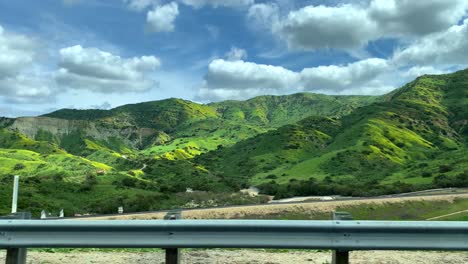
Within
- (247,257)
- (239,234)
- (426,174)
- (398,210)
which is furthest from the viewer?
(426,174)

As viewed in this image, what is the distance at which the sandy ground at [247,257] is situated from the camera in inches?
336

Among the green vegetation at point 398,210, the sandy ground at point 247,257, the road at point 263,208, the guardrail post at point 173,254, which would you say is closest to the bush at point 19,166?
the road at point 263,208

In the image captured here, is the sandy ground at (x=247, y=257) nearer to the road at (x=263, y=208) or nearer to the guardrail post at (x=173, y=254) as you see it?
the guardrail post at (x=173, y=254)

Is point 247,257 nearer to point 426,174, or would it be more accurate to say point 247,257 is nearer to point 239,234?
point 239,234

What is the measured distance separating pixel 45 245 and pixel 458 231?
19.6 feet

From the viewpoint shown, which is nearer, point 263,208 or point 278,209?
point 263,208

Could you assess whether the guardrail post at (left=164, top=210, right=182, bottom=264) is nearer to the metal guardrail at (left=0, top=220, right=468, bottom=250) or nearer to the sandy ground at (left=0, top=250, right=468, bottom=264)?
the metal guardrail at (left=0, top=220, right=468, bottom=250)

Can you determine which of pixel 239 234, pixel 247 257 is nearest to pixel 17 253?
pixel 239 234

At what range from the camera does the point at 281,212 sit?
49875mm

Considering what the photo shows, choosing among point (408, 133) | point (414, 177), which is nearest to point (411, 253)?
point (414, 177)

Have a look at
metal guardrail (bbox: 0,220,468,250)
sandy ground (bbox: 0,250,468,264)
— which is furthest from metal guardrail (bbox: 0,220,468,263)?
sandy ground (bbox: 0,250,468,264)

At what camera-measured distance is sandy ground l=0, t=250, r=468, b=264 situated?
8.52 metres

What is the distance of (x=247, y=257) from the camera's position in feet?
29.0

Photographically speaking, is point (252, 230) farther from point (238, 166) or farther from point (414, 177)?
point (238, 166)
